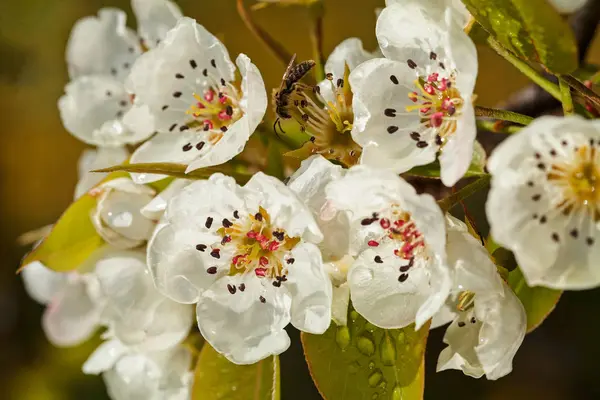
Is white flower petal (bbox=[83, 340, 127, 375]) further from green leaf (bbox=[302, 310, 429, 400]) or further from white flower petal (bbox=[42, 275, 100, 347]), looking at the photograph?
green leaf (bbox=[302, 310, 429, 400])

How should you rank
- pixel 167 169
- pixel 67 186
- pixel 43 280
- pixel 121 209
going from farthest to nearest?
1. pixel 67 186
2. pixel 43 280
3. pixel 121 209
4. pixel 167 169

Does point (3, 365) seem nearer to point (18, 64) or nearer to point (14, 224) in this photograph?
point (14, 224)

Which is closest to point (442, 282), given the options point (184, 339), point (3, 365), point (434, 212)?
point (434, 212)

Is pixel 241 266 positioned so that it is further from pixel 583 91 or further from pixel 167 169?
pixel 583 91

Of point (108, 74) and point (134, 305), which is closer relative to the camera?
point (134, 305)

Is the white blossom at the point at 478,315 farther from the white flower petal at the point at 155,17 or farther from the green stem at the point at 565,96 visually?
the white flower petal at the point at 155,17

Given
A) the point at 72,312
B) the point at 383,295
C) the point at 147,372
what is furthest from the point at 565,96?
the point at 72,312
